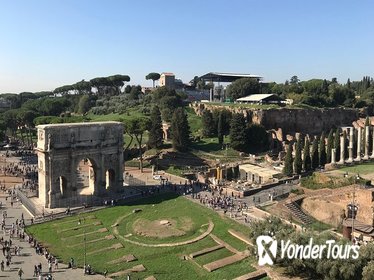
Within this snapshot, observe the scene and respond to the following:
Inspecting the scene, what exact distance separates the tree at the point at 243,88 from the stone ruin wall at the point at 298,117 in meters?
12.1

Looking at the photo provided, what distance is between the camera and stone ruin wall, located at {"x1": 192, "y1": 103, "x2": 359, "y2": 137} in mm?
85125

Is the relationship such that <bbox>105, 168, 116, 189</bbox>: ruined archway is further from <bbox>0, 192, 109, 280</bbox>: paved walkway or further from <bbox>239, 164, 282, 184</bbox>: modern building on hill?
<bbox>239, 164, 282, 184</bbox>: modern building on hill

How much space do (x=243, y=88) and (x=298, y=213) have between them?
2757 inches

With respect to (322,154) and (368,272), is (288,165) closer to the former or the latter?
(322,154)

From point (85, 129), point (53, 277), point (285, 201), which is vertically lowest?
point (53, 277)

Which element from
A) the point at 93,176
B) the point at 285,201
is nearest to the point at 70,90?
the point at 93,176

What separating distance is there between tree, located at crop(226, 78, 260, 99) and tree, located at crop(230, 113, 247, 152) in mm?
35295

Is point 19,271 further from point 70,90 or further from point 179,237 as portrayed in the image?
point 70,90

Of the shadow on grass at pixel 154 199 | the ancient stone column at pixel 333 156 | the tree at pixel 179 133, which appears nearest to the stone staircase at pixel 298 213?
the shadow on grass at pixel 154 199

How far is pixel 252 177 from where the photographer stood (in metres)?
59.2

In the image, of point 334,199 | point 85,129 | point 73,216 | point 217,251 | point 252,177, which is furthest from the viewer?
point 252,177

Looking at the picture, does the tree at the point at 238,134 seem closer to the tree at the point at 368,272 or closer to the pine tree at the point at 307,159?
the pine tree at the point at 307,159

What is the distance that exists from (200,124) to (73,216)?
48850 millimetres

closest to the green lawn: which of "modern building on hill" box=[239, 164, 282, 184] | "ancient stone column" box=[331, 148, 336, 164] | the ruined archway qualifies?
the ruined archway
